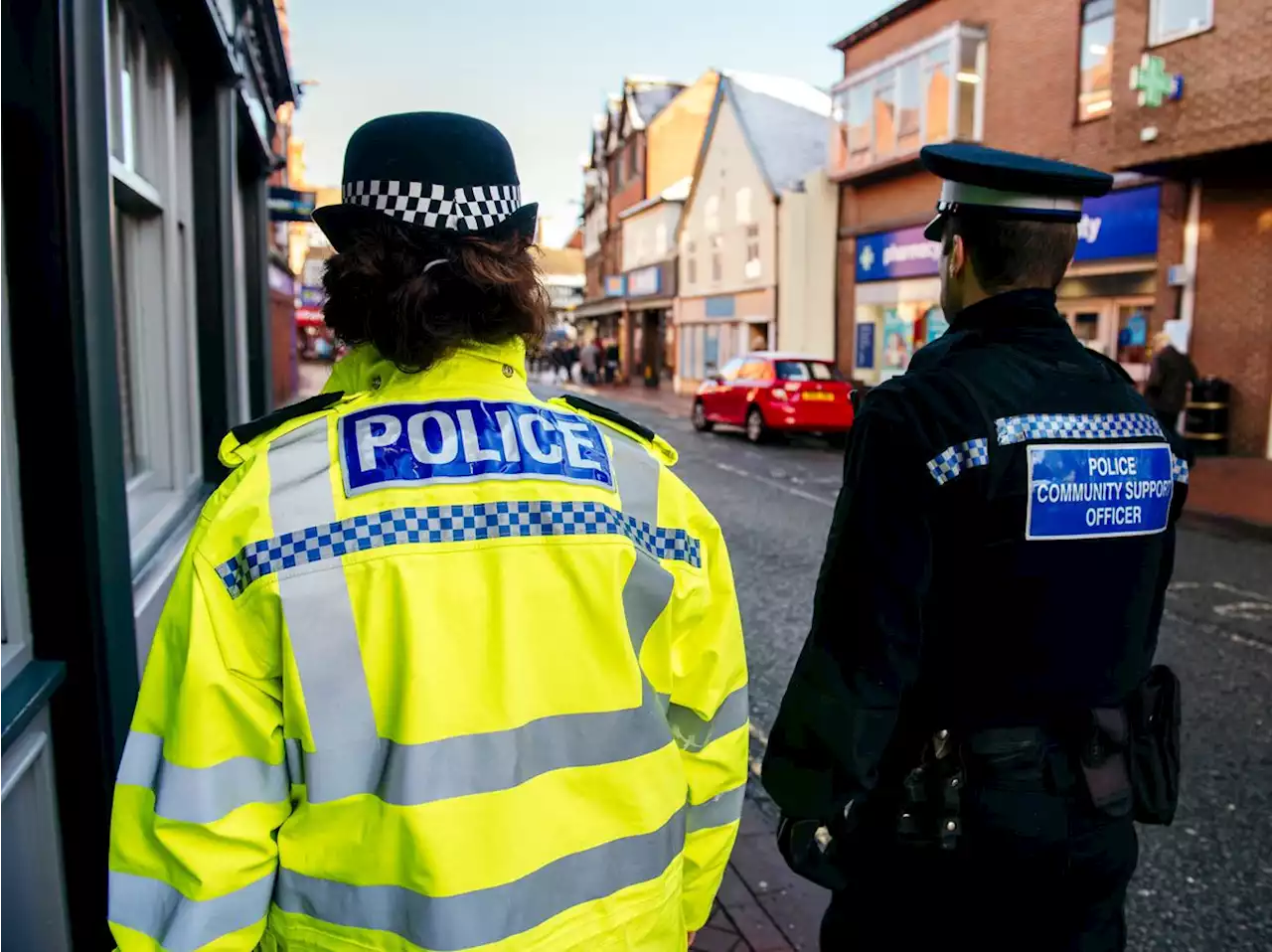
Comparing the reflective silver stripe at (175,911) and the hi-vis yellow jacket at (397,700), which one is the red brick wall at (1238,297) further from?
the reflective silver stripe at (175,911)

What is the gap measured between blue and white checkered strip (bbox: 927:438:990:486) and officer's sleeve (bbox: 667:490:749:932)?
401 millimetres

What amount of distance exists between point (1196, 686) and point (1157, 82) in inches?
451

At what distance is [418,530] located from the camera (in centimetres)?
128

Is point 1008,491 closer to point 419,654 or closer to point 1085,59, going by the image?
point 419,654

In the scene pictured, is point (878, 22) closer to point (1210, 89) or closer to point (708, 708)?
point (1210, 89)

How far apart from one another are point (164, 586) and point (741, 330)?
83.2 feet

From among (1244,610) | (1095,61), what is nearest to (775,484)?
(1244,610)

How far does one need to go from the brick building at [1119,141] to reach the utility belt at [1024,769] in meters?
13.3

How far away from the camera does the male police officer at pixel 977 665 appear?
1.69 meters

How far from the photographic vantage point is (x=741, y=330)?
1106 inches

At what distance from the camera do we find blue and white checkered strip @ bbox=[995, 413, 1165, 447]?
5.75 feet

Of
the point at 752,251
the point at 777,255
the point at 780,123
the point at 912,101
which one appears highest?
the point at 780,123

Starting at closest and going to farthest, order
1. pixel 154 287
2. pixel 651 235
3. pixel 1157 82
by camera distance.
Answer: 1. pixel 154 287
2. pixel 1157 82
3. pixel 651 235

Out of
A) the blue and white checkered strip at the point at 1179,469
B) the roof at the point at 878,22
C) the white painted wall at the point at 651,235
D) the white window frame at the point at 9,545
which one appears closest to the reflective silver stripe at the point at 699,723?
the blue and white checkered strip at the point at 1179,469
